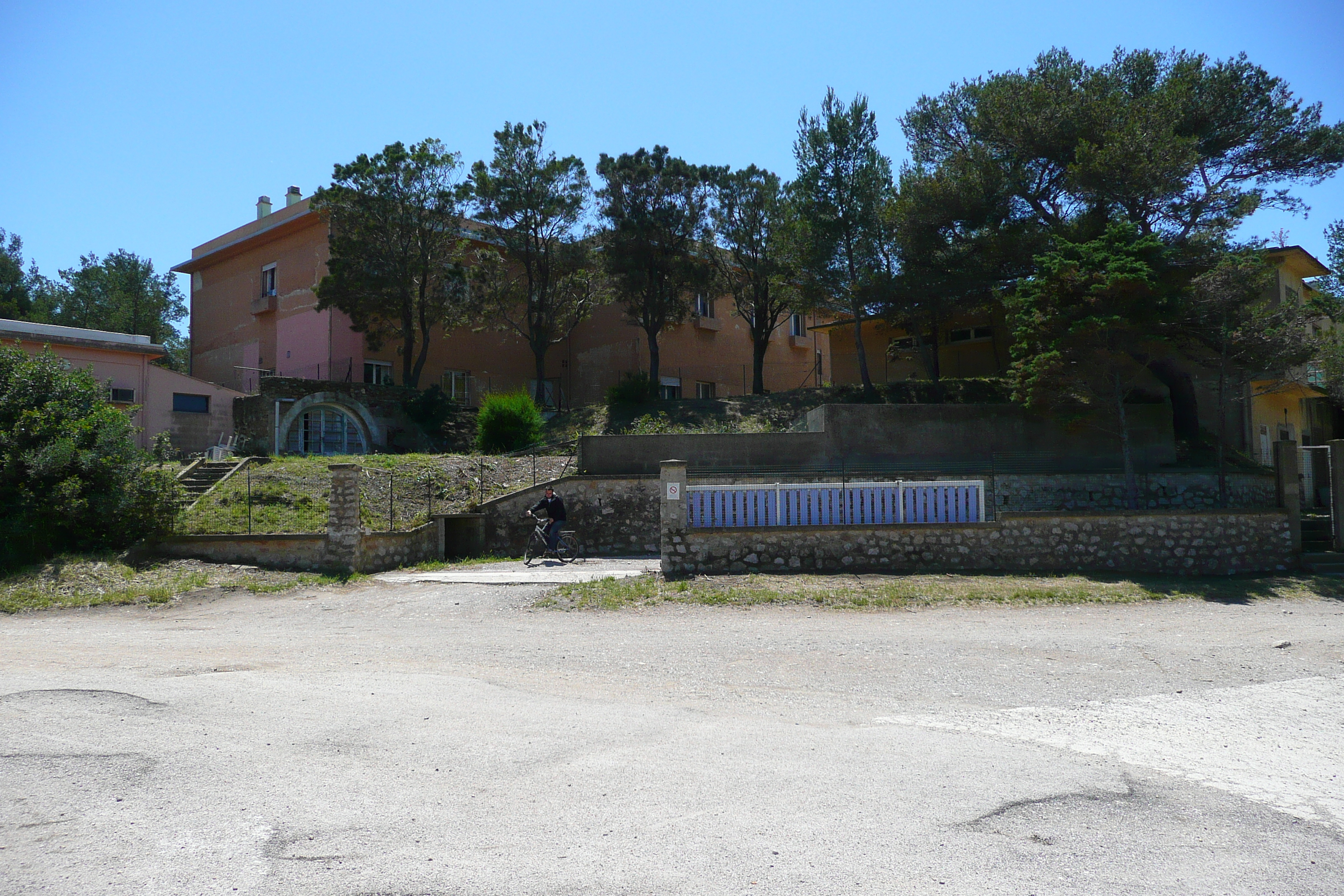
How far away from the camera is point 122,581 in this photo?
576 inches

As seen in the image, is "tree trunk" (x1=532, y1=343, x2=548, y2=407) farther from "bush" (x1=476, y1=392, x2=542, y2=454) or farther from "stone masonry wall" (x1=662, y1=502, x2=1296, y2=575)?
"stone masonry wall" (x1=662, y1=502, x2=1296, y2=575)

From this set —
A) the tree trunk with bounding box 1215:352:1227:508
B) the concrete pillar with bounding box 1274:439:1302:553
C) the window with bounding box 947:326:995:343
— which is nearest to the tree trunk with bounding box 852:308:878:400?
the window with bounding box 947:326:995:343

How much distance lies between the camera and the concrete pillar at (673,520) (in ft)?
48.2

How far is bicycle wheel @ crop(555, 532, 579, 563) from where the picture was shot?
57.7 feet

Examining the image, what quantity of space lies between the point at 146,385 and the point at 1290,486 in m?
33.0

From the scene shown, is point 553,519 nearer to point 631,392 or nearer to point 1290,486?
point 631,392

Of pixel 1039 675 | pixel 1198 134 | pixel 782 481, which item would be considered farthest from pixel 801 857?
pixel 1198 134

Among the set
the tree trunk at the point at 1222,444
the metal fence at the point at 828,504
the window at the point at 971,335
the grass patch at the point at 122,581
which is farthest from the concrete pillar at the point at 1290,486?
the grass patch at the point at 122,581

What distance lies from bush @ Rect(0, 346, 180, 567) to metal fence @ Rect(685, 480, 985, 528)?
10878 mm

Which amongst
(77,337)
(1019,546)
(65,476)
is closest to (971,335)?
(1019,546)

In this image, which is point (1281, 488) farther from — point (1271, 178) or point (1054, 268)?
point (1271, 178)

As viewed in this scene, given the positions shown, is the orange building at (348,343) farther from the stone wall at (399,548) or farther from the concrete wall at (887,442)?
the stone wall at (399,548)

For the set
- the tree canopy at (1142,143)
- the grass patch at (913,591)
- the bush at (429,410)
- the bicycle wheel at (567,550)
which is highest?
the tree canopy at (1142,143)

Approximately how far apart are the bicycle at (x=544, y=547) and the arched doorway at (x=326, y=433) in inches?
537
